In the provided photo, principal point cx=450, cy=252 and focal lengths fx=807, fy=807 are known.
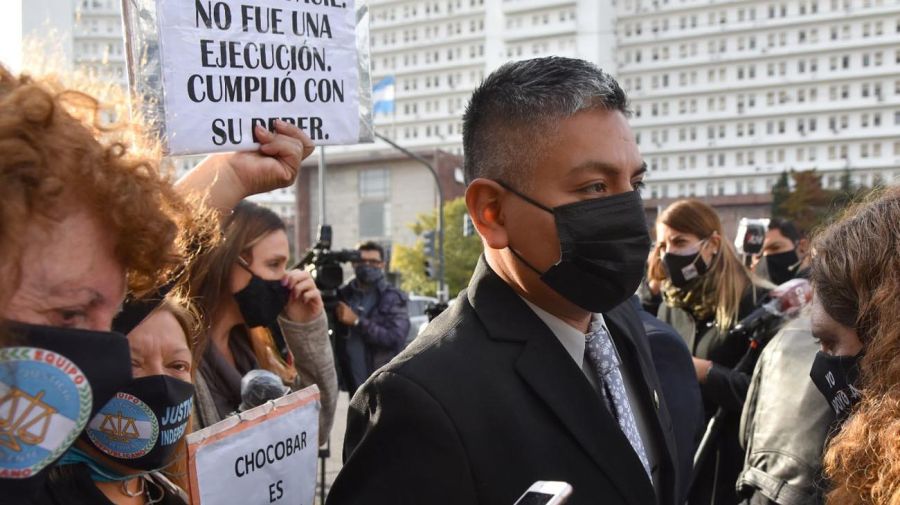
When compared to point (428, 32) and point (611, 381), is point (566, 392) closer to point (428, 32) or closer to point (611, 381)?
point (611, 381)

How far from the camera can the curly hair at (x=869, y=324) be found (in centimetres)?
170

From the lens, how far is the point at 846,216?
7.12 feet

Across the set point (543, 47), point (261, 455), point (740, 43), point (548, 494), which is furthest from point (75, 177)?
point (543, 47)

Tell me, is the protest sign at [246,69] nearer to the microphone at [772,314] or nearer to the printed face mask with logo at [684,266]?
the microphone at [772,314]

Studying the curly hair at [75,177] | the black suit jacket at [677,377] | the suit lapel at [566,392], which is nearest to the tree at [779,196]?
the black suit jacket at [677,377]

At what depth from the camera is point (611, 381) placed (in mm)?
2115

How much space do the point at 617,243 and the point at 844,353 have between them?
0.67 m

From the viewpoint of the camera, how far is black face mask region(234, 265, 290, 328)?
132 inches

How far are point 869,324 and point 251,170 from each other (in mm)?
1689

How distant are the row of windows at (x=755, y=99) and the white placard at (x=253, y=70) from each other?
7293 cm

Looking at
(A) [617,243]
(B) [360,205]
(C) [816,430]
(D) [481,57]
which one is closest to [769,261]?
(C) [816,430]

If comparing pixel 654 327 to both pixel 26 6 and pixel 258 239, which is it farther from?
pixel 26 6

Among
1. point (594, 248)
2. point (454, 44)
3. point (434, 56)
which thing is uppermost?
point (454, 44)

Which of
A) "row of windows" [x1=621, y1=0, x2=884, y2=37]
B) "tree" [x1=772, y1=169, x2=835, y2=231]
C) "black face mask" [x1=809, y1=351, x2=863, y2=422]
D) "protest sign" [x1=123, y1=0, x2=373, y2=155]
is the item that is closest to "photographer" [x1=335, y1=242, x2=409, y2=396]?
"protest sign" [x1=123, y1=0, x2=373, y2=155]
